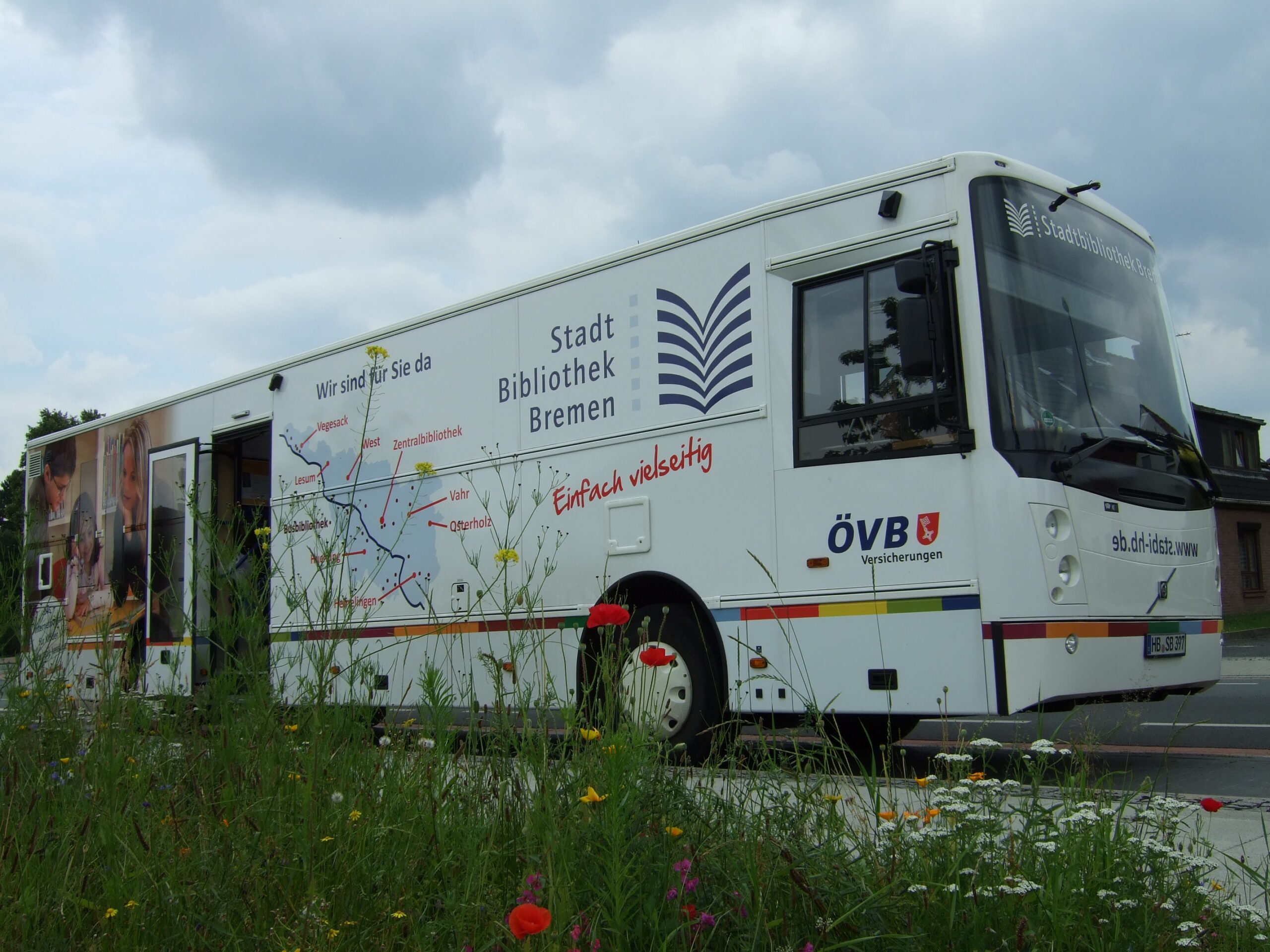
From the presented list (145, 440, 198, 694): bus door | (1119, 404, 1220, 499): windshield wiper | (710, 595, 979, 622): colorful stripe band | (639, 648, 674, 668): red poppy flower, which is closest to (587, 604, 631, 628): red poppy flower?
(639, 648, 674, 668): red poppy flower

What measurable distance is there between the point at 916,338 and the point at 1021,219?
1033 mm

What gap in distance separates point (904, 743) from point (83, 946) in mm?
7168

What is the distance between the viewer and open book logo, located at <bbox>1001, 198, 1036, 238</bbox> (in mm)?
5742

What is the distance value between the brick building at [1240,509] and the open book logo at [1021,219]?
3038cm

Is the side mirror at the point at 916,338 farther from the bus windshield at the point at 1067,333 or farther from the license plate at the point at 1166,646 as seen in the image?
the license plate at the point at 1166,646

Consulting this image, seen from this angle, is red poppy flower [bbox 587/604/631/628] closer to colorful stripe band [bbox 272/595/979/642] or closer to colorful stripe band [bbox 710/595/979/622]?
colorful stripe band [bbox 272/595/979/642]

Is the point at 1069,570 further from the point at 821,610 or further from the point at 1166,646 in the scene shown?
the point at 821,610

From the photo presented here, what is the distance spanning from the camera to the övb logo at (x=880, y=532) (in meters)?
5.40

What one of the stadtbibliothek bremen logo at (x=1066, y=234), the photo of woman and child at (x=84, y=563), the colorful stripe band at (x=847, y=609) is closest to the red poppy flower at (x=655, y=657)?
the colorful stripe band at (x=847, y=609)

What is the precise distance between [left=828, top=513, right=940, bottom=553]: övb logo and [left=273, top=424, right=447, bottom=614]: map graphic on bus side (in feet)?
10.1

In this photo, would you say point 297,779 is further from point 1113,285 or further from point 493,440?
point 1113,285

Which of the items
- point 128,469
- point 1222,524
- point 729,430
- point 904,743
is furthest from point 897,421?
point 1222,524

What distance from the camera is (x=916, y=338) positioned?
5402mm

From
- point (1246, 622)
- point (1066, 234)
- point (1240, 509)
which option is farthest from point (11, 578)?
point (1240, 509)
